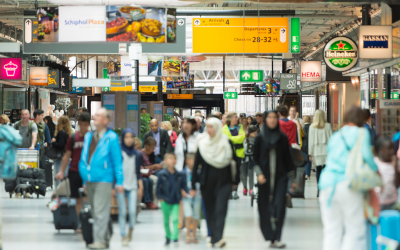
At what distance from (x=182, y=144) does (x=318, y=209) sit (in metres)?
2.97

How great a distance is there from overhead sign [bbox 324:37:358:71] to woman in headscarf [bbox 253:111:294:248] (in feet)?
27.6

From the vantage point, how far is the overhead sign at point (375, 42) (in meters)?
11.5

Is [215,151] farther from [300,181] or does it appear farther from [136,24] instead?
[136,24]

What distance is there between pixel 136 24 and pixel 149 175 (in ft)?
11.1

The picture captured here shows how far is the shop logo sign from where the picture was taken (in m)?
11.5

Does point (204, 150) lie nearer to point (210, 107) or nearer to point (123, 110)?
point (123, 110)

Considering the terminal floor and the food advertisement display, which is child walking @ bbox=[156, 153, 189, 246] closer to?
the terminal floor

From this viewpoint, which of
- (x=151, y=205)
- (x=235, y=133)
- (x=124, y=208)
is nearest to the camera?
(x=124, y=208)

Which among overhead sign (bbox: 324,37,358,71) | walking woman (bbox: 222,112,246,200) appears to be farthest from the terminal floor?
overhead sign (bbox: 324,37,358,71)

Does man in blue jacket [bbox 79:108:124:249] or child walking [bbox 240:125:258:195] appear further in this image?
child walking [bbox 240:125:258:195]

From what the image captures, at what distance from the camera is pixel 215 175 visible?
6059mm

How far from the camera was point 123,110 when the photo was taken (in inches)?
436

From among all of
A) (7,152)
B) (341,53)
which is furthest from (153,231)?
(341,53)

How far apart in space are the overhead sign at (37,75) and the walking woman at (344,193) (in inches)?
780
